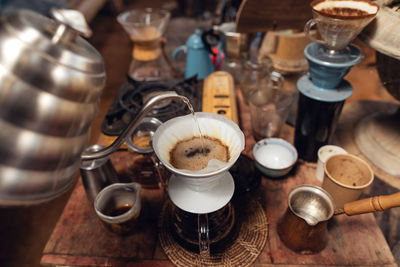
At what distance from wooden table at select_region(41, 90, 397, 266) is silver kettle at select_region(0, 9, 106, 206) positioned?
490 mm

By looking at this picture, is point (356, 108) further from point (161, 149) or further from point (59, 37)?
point (59, 37)

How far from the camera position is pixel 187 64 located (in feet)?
5.21

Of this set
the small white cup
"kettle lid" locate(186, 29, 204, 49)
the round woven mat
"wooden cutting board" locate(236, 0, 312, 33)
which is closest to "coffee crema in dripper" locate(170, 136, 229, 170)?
the round woven mat

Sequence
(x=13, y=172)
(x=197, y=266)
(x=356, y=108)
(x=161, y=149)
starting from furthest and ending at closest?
1. (x=356, y=108)
2. (x=197, y=266)
3. (x=161, y=149)
4. (x=13, y=172)

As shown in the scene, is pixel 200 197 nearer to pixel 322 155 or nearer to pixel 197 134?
pixel 197 134

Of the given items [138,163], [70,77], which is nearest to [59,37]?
[70,77]

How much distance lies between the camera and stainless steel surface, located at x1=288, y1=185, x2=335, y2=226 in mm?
857

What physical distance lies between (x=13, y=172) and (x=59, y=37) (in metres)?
0.22

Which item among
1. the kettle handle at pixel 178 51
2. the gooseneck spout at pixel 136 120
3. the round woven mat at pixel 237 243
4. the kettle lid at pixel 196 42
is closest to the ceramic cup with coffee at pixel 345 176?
the round woven mat at pixel 237 243

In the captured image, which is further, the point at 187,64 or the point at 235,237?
the point at 187,64

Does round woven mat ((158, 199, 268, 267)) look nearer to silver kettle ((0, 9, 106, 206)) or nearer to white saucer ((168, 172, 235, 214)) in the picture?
white saucer ((168, 172, 235, 214))

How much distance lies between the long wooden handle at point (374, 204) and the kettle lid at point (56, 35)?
767 mm

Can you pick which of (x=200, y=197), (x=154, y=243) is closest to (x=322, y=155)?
(x=200, y=197)

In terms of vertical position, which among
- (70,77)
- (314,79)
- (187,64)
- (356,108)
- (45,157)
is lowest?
(356,108)
